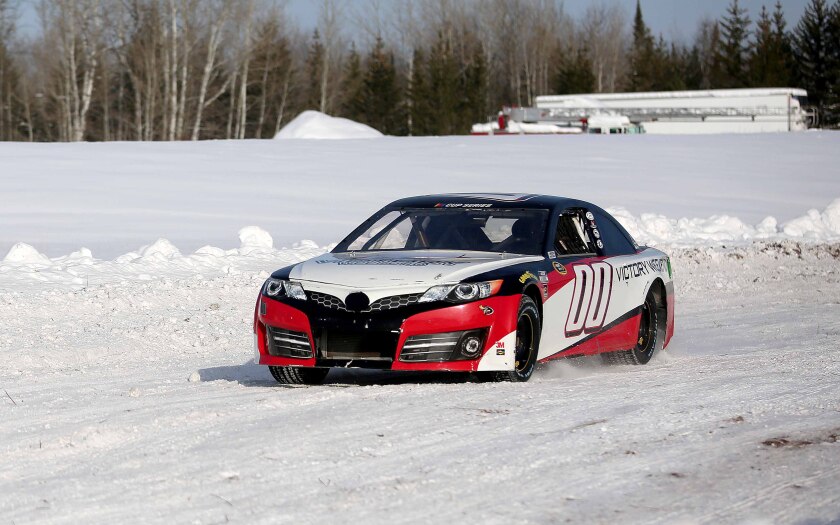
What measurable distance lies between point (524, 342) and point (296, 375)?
139 centimetres

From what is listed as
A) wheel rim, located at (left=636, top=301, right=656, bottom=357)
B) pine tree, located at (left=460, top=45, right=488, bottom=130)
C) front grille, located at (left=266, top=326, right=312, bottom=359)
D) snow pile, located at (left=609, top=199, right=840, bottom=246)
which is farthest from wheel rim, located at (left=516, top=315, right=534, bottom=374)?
pine tree, located at (left=460, top=45, right=488, bottom=130)

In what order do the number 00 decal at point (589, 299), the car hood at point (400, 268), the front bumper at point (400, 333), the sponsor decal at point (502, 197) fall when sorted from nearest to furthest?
the front bumper at point (400, 333) → the car hood at point (400, 268) → the number 00 decal at point (589, 299) → the sponsor decal at point (502, 197)

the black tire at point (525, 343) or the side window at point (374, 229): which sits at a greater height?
the side window at point (374, 229)

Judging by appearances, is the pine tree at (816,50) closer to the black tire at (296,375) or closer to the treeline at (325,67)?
the treeline at (325,67)

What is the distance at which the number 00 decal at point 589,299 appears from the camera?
8.41 meters

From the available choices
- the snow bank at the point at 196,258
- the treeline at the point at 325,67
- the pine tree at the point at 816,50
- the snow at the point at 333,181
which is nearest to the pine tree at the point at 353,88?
the treeline at the point at 325,67

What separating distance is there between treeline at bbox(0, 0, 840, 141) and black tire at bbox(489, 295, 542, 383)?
5298 cm

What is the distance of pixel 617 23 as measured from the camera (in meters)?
120

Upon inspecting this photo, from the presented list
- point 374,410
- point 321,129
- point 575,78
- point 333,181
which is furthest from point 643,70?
point 374,410

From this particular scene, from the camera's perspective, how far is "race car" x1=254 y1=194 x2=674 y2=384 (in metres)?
7.31

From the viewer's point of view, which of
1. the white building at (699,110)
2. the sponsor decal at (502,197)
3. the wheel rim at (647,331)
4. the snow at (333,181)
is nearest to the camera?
the sponsor decal at (502,197)

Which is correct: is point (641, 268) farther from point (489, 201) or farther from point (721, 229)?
point (721, 229)

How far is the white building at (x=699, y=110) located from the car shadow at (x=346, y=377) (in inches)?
2210

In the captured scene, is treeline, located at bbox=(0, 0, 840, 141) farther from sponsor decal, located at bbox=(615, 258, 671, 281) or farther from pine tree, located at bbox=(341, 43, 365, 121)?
sponsor decal, located at bbox=(615, 258, 671, 281)
